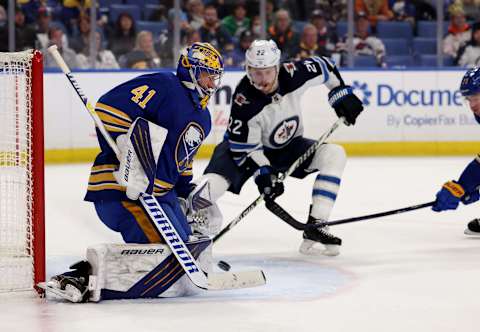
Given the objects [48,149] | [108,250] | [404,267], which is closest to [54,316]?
[108,250]

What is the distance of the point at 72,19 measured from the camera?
841 cm

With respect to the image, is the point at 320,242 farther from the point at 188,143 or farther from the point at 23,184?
the point at 23,184

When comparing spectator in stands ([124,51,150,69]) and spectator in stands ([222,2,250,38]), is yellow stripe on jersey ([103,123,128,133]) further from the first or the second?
spectator in stands ([222,2,250,38])

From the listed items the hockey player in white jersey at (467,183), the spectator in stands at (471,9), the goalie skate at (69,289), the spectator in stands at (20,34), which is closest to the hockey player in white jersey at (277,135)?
the hockey player in white jersey at (467,183)

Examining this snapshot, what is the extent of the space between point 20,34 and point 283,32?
2191 millimetres

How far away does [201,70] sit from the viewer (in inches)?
144

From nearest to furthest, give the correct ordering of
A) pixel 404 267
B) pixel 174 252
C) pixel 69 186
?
1. pixel 174 252
2. pixel 404 267
3. pixel 69 186

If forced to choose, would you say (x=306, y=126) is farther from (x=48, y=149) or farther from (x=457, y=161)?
(x=48, y=149)

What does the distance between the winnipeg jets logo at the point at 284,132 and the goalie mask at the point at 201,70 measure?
3.88ft

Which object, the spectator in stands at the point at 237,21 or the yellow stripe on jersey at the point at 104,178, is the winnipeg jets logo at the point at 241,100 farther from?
the spectator in stands at the point at 237,21

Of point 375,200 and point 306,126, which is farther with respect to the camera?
point 306,126

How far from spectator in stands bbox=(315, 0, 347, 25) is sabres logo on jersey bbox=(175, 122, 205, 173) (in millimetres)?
5334

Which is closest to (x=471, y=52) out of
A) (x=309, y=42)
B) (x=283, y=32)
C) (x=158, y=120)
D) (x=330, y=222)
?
(x=309, y=42)

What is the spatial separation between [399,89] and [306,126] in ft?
2.83
